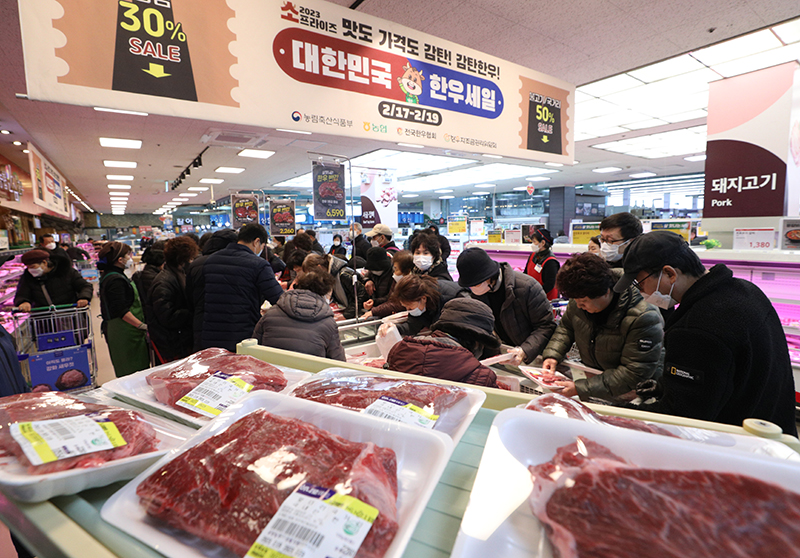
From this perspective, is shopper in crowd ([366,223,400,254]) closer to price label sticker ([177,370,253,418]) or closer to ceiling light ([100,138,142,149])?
price label sticker ([177,370,253,418])

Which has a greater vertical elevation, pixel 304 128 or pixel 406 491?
pixel 304 128

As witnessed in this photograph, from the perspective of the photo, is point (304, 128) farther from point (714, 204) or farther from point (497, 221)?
point (497, 221)

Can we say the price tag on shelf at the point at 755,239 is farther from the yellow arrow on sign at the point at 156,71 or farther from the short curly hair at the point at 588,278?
the yellow arrow on sign at the point at 156,71

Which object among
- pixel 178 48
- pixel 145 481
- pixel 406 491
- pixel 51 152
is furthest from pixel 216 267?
pixel 51 152

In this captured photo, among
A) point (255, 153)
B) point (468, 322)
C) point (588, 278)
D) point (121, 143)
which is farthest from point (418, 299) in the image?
point (121, 143)

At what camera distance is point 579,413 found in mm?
935

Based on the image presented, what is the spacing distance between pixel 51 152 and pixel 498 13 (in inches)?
396

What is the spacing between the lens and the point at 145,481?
2.53ft

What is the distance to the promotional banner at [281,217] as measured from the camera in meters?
7.71

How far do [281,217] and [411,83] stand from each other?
5253 mm

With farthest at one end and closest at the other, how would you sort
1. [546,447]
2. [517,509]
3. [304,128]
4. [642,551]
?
[304,128] → [546,447] → [517,509] → [642,551]

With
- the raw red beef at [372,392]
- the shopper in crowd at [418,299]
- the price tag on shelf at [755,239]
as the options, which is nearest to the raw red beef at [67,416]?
the raw red beef at [372,392]

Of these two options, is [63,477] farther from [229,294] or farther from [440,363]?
[229,294]

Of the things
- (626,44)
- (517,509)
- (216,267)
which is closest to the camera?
(517,509)
